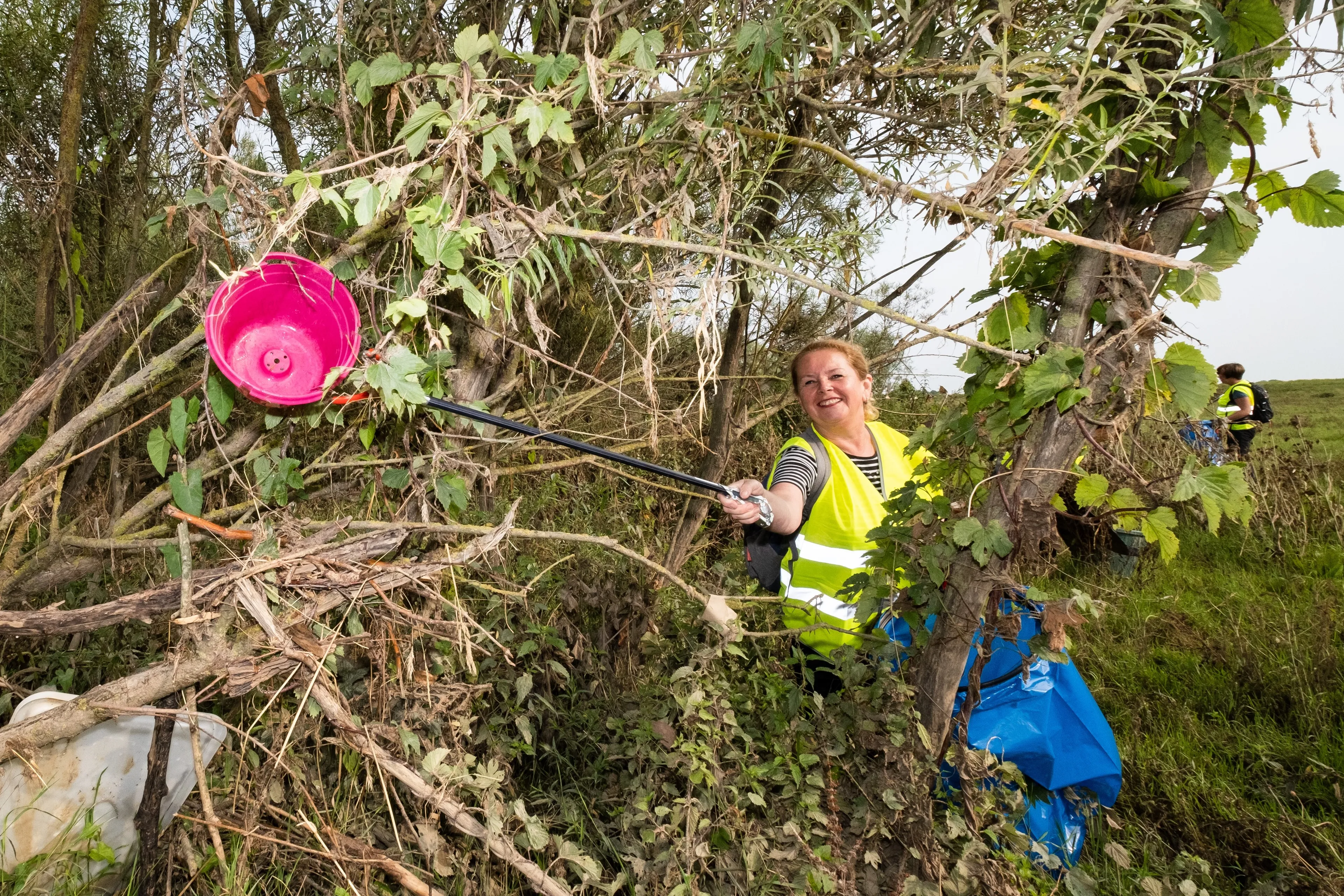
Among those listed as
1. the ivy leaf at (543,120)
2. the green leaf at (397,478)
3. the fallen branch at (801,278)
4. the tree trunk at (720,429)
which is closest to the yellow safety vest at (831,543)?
the tree trunk at (720,429)

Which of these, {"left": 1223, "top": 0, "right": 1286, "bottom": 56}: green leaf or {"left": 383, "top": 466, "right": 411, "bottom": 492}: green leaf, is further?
{"left": 383, "top": 466, "right": 411, "bottom": 492}: green leaf

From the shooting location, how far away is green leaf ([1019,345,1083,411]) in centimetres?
159

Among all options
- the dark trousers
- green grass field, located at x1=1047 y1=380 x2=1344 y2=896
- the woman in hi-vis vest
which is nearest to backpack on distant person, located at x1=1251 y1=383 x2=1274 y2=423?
the dark trousers

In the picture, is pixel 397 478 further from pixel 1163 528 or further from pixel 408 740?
pixel 1163 528

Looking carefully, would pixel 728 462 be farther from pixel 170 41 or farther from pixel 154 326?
pixel 170 41

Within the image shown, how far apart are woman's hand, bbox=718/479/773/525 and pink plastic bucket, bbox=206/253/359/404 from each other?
1.18 m

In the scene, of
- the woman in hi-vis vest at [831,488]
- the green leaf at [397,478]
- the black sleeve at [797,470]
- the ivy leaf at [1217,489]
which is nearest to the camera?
the ivy leaf at [1217,489]

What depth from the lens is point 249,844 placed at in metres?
1.76

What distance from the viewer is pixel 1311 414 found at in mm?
8719

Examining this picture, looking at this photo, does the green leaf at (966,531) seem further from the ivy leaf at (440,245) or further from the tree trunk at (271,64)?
the tree trunk at (271,64)

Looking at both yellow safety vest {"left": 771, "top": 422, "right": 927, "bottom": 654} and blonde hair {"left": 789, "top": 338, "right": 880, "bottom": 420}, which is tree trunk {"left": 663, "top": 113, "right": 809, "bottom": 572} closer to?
blonde hair {"left": 789, "top": 338, "right": 880, "bottom": 420}

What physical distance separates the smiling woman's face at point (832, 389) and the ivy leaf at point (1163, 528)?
1.31 meters

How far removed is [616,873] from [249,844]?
903 mm

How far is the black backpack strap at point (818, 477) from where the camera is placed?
273 cm
